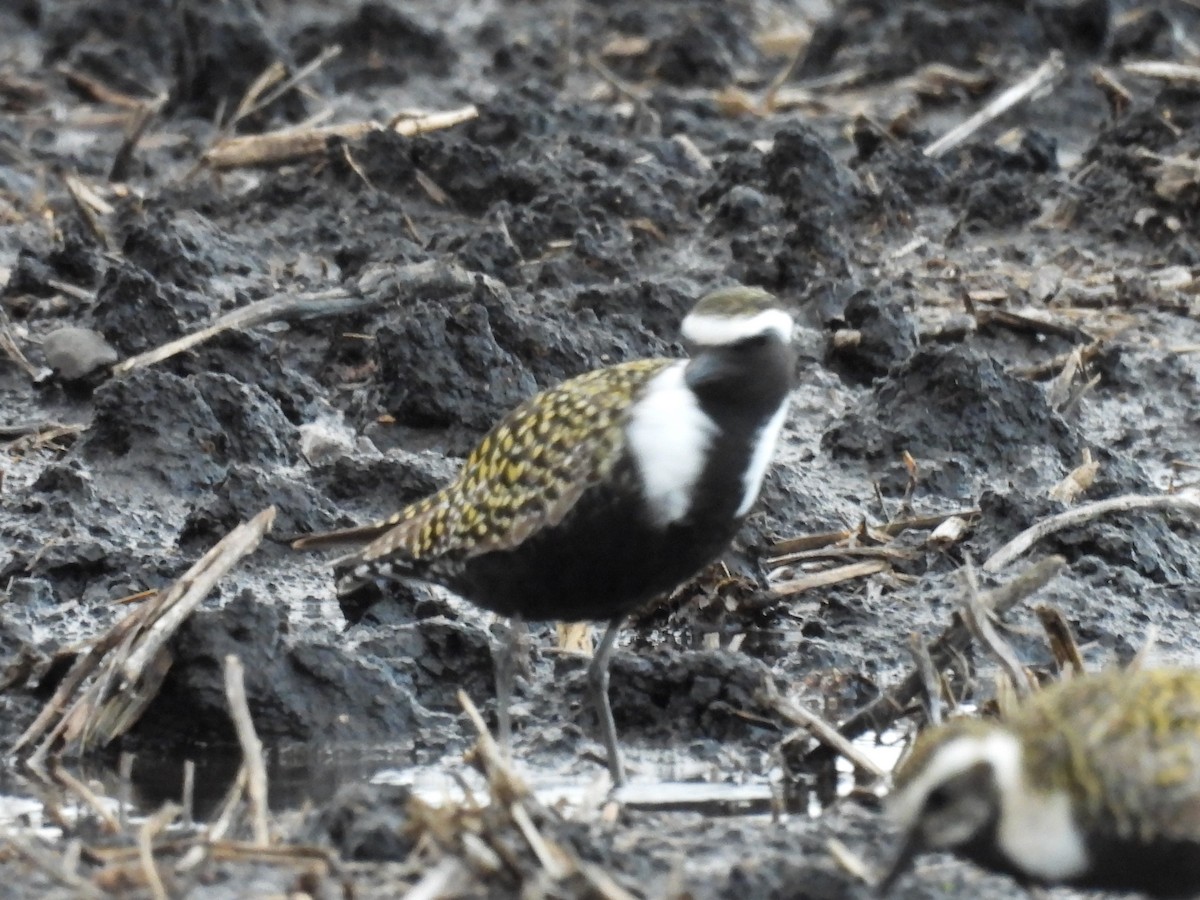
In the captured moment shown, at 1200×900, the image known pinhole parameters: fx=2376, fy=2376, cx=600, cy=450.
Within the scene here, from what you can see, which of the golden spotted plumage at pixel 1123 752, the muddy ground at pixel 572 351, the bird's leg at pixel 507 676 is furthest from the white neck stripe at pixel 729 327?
the golden spotted plumage at pixel 1123 752

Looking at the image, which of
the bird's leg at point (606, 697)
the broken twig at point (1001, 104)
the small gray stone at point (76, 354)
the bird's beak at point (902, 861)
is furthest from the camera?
the broken twig at point (1001, 104)

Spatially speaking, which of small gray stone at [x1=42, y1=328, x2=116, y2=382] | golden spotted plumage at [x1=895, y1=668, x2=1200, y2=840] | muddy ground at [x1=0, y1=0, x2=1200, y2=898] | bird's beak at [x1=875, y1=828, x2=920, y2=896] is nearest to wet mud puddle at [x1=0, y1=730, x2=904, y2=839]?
muddy ground at [x1=0, y1=0, x2=1200, y2=898]

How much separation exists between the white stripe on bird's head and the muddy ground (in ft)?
4.08

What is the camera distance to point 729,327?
6777mm

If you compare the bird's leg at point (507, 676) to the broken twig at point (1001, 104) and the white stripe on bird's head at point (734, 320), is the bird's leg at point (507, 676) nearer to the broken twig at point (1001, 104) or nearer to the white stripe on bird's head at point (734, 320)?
the white stripe on bird's head at point (734, 320)

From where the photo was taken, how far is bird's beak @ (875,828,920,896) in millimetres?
5559

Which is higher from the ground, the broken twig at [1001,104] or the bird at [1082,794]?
the broken twig at [1001,104]

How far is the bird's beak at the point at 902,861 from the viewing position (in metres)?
5.56

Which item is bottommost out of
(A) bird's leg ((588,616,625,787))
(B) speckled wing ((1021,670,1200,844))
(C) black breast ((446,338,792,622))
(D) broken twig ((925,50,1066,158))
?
(A) bird's leg ((588,616,625,787))

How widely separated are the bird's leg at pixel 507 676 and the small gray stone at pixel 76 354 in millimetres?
3380

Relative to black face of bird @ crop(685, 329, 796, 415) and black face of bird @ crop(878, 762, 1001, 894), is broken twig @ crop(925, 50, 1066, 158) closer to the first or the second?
black face of bird @ crop(685, 329, 796, 415)

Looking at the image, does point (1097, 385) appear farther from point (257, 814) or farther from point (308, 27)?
point (308, 27)

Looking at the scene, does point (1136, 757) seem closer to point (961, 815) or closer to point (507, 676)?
point (961, 815)

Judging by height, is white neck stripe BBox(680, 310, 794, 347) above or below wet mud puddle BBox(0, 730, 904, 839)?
above
